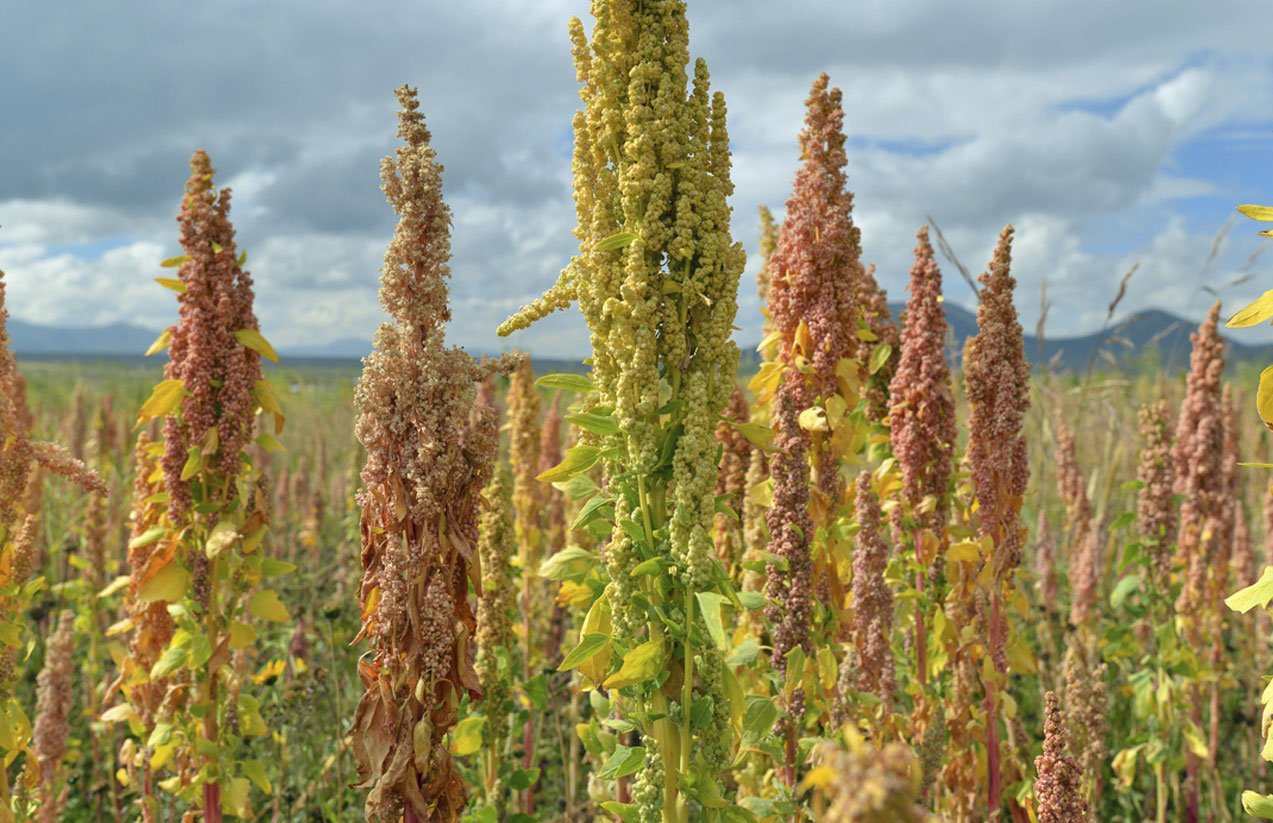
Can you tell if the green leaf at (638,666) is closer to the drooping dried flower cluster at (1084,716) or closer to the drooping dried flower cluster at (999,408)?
the drooping dried flower cluster at (1084,716)

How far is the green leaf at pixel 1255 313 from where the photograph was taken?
1.59 metres

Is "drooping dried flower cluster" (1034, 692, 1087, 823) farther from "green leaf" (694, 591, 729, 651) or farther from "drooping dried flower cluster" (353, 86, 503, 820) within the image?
"drooping dried flower cluster" (353, 86, 503, 820)

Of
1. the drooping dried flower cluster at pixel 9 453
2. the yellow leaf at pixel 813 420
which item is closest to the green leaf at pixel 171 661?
the drooping dried flower cluster at pixel 9 453

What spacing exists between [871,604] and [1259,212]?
1.71m

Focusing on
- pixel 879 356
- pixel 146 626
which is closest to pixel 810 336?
pixel 879 356

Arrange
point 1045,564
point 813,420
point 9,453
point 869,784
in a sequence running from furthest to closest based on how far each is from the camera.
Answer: point 1045,564
point 813,420
point 9,453
point 869,784

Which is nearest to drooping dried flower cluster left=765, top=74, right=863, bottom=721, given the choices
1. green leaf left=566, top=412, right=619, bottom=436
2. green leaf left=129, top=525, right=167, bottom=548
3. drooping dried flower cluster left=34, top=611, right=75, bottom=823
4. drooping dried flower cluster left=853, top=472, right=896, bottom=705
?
drooping dried flower cluster left=853, top=472, right=896, bottom=705

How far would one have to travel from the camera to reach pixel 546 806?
16.1ft

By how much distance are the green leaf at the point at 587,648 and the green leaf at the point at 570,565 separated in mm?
175

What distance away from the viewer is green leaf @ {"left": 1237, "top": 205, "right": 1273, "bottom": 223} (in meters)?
1.64

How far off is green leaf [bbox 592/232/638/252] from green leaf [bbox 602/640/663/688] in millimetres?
833

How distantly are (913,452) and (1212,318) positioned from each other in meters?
2.21

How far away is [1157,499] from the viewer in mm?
4340

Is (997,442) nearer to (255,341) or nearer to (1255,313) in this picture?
(1255,313)
